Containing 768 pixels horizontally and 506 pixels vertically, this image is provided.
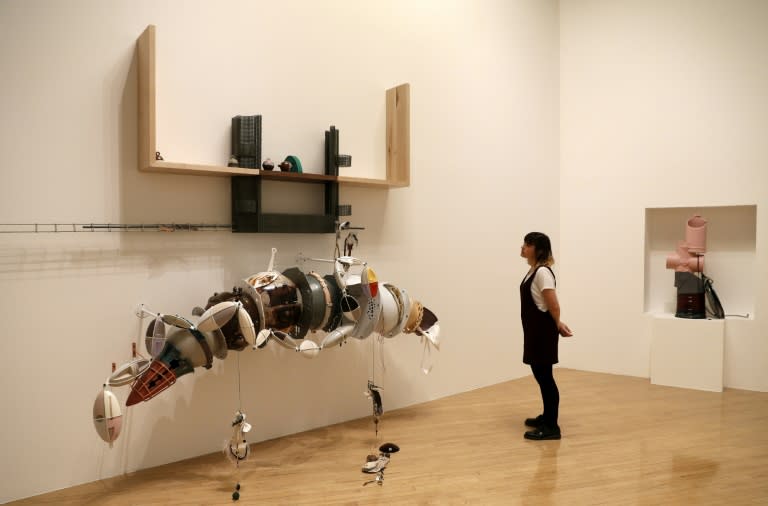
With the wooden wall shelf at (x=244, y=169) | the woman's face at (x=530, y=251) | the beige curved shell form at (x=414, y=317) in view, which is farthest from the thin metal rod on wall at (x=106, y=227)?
the woman's face at (x=530, y=251)

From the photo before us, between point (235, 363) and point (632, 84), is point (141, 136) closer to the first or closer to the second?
point (235, 363)

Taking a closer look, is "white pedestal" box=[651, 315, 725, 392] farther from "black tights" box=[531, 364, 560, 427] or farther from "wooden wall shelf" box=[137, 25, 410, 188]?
"wooden wall shelf" box=[137, 25, 410, 188]

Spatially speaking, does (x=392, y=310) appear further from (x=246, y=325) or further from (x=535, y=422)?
(x=535, y=422)

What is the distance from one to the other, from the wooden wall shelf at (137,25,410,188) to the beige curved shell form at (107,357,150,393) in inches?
36.0

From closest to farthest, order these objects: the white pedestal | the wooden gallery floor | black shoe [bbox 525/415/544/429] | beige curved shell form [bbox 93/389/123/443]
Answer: beige curved shell form [bbox 93/389/123/443], the wooden gallery floor, black shoe [bbox 525/415/544/429], the white pedestal

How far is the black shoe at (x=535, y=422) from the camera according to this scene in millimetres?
3879

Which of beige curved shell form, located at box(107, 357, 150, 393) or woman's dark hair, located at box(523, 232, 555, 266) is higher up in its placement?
woman's dark hair, located at box(523, 232, 555, 266)

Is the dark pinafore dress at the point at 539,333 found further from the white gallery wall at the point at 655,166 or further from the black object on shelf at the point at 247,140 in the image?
the white gallery wall at the point at 655,166

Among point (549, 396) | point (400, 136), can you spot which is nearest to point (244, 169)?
point (400, 136)

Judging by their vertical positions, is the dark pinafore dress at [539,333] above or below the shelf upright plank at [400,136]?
below

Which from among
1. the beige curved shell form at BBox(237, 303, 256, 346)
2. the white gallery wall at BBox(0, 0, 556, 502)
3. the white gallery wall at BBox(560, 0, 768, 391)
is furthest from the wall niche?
the beige curved shell form at BBox(237, 303, 256, 346)

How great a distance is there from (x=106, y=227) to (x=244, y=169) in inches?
28.3

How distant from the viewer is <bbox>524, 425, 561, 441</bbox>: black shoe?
3686mm

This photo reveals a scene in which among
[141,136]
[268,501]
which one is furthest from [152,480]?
[141,136]
